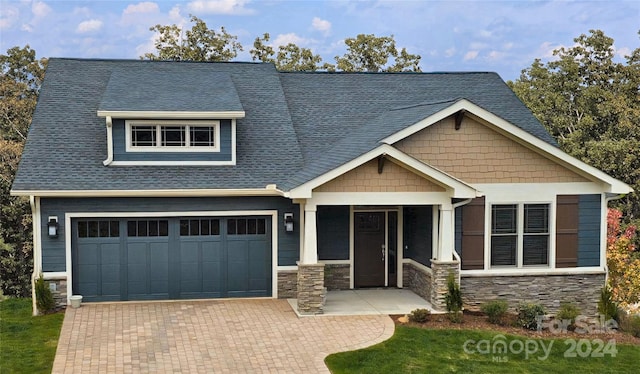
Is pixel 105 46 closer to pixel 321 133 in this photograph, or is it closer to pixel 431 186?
pixel 321 133

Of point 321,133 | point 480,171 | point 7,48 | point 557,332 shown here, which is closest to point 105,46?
point 7,48

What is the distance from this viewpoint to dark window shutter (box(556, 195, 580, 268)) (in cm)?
1566

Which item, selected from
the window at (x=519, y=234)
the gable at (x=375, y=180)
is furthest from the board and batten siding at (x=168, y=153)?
the window at (x=519, y=234)

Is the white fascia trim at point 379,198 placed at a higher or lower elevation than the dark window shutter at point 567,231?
higher

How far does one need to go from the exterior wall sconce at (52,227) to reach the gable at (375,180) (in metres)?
5.58

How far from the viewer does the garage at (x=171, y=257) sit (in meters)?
15.2

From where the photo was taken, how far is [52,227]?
1472 cm

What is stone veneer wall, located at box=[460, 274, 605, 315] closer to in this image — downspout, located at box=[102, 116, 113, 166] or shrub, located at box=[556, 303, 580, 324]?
shrub, located at box=[556, 303, 580, 324]

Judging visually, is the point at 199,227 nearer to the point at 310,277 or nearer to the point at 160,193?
the point at 160,193

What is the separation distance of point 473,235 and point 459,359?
4367 millimetres

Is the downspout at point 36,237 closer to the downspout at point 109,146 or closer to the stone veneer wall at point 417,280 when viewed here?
the downspout at point 109,146

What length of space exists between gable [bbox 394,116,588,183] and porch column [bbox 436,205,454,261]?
117cm

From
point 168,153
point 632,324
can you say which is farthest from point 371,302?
point 168,153

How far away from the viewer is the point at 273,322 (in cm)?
1376
